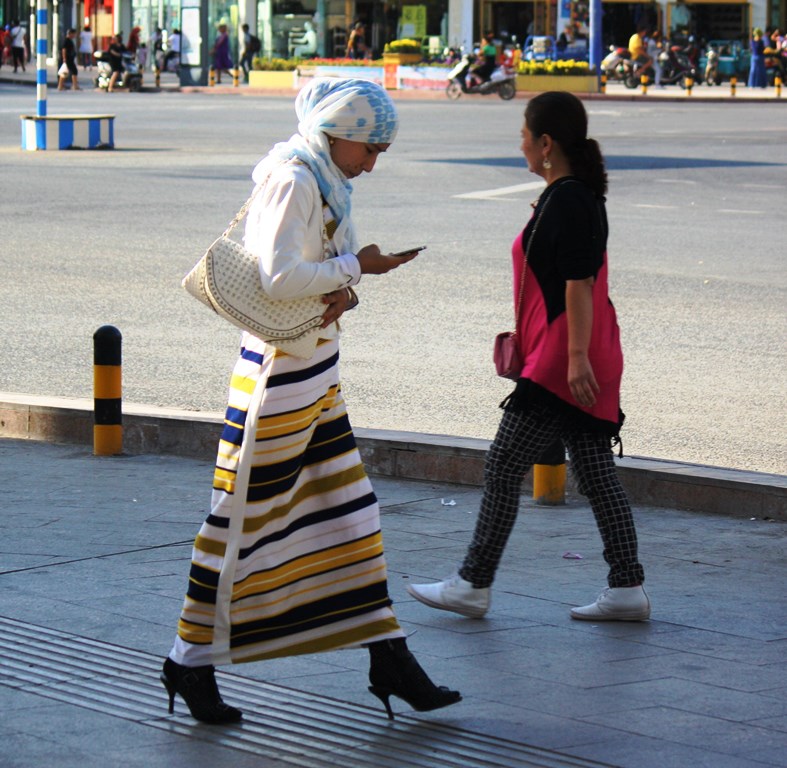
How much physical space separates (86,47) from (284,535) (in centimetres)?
5778

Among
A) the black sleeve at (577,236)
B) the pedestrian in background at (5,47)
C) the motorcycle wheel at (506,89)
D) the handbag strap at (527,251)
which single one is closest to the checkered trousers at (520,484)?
the handbag strap at (527,251)

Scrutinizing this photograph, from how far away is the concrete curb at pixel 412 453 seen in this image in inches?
248

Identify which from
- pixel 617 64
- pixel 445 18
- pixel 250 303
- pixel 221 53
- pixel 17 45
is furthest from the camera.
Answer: pixel 445 18

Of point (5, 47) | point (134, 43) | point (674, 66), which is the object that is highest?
point (5, 47)

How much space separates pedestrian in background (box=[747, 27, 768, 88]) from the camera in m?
46.1

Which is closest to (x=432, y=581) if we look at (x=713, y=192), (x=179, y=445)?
(x=179, y=445)

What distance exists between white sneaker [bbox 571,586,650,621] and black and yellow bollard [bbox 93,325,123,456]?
3.06 m

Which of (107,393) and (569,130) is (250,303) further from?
(107,393)

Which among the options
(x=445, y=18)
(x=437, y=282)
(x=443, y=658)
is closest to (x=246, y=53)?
(x=445, y=18)

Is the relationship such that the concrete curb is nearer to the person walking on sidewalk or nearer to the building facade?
the person walking on sidewalk

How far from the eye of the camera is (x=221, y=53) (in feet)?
177

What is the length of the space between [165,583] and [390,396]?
3.40 metres

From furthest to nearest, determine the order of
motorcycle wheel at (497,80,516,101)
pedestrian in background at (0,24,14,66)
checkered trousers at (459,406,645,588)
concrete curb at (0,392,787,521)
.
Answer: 1. pedestrian in background at (0,24,14,66)
2. motorcycle wheel at (497,80,516,101)
3. concrete curb at (0,392,787,521)
4. checkered trousers at (459,406,645,588)

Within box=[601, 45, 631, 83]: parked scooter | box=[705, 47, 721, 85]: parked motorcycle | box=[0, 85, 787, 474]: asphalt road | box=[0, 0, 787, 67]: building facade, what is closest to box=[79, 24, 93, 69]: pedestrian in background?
box=[0, 0, 787, 67]: building facade
